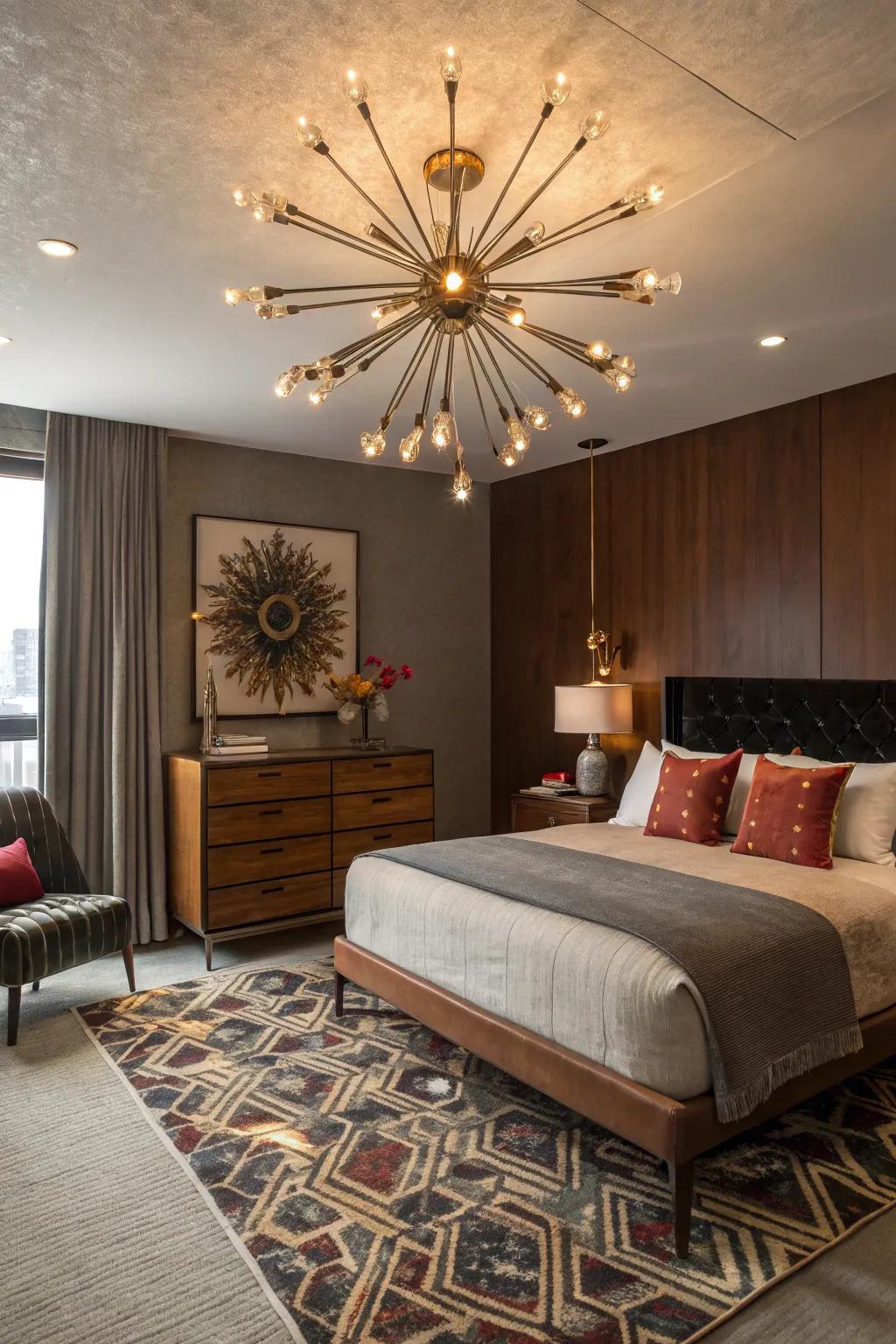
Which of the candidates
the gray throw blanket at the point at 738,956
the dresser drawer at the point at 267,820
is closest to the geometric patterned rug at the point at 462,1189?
the gray throw blanket at the point at 738,956

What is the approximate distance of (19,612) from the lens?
4.53 m

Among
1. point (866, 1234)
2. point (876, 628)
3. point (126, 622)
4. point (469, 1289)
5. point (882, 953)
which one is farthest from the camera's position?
point (126, 622)

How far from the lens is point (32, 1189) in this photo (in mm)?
2400

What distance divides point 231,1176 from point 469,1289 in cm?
77

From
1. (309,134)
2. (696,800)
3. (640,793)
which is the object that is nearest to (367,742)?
(640,793)

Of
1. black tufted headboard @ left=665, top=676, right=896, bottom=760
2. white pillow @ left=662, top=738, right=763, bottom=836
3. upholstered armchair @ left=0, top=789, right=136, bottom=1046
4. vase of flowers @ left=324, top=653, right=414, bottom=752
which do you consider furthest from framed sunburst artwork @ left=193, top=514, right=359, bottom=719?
white pillow @ left=662, top=738, right=763, bottom=836

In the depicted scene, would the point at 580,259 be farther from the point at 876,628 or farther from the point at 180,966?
the point at 180,966

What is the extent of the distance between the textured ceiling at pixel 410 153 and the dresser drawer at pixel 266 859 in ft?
7.36

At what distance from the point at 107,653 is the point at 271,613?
0.95m

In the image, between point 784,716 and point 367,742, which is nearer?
point 784,716

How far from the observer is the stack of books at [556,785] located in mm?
5086

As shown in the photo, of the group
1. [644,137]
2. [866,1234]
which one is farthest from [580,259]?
[866,1234]

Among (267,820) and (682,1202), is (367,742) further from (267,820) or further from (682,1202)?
(682,1202)

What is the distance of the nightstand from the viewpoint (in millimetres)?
4785
